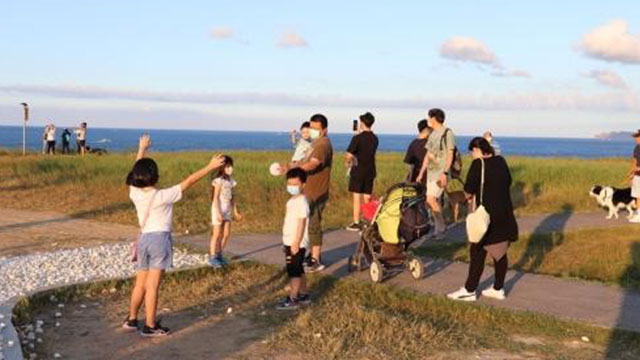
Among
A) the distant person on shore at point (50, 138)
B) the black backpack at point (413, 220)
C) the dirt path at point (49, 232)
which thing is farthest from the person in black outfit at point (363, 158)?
the distant person on shore at point (50, 138)

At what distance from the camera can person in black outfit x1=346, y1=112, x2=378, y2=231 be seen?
37.8 ft

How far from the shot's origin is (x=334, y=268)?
9859 mm

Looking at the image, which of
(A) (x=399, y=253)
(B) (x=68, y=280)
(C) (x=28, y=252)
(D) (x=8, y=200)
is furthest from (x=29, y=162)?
(A) (x=399, y=253)

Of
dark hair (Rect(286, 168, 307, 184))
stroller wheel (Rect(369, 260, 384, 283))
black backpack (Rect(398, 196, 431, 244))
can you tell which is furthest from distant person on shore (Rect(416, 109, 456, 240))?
dark hair (Rect(286, 168, 307, 184))

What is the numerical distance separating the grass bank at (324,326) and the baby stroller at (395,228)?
46cm

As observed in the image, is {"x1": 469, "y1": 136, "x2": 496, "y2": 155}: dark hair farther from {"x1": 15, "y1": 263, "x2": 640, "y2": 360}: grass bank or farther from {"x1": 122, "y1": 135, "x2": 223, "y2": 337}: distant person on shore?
{"x1": 122, "y1": 135, "x2": 223, "y2": 337}: distant person on shore

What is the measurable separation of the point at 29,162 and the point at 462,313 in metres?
21.5

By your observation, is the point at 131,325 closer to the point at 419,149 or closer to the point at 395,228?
the point at 395,228

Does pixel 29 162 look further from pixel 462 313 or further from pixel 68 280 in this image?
pixel 462 313

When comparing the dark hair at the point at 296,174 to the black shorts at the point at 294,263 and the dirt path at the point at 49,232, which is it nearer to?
the black shorts at the point at 294,263

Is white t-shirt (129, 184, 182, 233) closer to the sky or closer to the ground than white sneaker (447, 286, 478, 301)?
closer to the sky

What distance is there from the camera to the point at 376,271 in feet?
29.4

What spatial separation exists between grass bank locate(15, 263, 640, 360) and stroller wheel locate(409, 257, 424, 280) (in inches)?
26.9

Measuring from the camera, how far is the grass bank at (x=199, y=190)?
1524 centimetres
